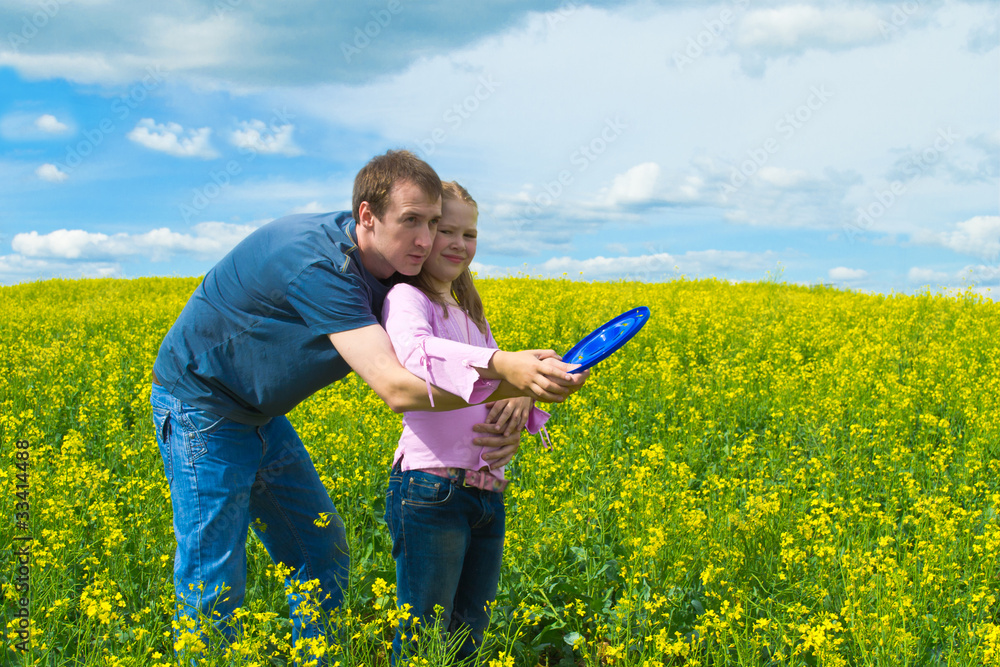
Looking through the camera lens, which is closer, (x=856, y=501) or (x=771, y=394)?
(x=856, y=501)

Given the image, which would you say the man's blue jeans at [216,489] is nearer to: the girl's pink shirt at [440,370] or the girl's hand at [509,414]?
the girl's pink shirt at [440,370]

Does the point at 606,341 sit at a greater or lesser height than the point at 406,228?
lesser

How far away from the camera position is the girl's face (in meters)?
2.21

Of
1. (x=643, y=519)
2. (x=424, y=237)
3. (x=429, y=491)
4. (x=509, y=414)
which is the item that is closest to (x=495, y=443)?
(x=509, y=414)

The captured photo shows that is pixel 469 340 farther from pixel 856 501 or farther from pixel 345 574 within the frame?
pixel 856 501

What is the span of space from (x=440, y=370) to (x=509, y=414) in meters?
0.51

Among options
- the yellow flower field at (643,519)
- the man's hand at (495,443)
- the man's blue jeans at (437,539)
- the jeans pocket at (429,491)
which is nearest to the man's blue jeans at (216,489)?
the yellow flower field at (643,519)

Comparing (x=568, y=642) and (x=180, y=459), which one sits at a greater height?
(x=180, y=459)

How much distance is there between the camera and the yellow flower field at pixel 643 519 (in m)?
2.73

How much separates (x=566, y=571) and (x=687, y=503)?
78 centimetres

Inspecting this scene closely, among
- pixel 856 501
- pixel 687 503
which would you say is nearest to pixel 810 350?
pixel 856 501

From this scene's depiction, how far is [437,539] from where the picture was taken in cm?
217

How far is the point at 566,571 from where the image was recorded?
3326 millimetres

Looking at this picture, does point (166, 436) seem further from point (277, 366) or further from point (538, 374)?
point (538, 374)
